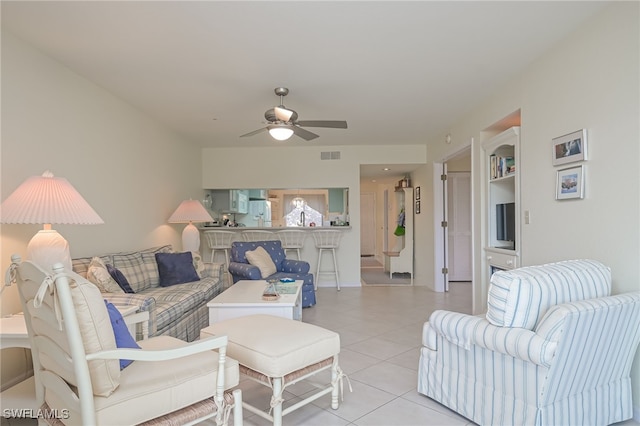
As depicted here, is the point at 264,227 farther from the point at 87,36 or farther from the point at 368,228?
the point at 368,228

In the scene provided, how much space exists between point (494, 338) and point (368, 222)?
31.1ft

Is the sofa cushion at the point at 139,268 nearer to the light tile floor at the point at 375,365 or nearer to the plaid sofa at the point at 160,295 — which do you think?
the plaid sofa at the point at 160,295

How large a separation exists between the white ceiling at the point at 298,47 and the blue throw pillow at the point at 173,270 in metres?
1.79

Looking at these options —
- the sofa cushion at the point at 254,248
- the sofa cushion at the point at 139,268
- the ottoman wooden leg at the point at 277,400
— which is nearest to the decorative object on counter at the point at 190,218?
the sofa cushion at the point at 254,248

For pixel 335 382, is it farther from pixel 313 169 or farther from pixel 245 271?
pixel 313 169

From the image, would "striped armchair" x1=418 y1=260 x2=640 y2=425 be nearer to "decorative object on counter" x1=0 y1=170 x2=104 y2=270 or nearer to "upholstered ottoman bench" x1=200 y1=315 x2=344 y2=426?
"upholstered ottoman bench" x1=200 y1=315 x2=344 y2=426

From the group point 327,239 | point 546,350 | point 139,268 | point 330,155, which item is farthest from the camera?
point 330,155

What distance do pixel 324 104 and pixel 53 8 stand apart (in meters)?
2.60

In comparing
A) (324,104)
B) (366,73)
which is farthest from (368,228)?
(366,73)

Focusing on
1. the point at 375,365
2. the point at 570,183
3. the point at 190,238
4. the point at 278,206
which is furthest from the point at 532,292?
the point at 278,206

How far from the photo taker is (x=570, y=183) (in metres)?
2.62

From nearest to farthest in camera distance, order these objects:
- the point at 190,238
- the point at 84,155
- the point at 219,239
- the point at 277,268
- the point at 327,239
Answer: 1. the point at 84,155
2. the point at 190,238
3. the point at 277,268
4. the point at 219,239
5. the point at 327,239

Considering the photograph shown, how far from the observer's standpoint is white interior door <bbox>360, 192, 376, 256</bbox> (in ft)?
36.5

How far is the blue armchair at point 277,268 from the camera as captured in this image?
15.6ft
